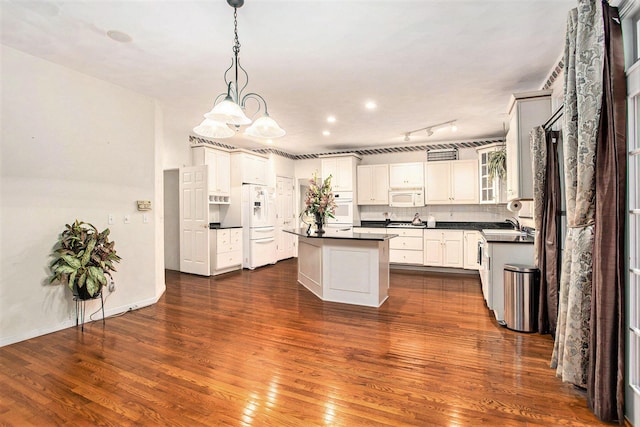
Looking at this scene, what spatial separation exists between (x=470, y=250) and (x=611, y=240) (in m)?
4.45

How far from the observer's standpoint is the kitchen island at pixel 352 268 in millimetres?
3955

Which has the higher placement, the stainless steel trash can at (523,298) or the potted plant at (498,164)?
the potted plant at (498,164)

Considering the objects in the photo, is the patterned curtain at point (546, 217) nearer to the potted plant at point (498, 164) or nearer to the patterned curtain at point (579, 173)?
the patterned curtain at point (579, 173)

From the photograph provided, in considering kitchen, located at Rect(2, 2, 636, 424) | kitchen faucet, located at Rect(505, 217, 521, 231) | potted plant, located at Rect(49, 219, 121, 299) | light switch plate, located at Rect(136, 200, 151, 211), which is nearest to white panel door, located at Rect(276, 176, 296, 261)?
kitchen, located at Rect(2, 2, 636, 424)

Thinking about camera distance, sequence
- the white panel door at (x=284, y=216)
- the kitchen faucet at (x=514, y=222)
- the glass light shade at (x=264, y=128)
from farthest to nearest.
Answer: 1. the white panel door at (x=284, y=216)
2. the kitchen faucet at (x=514, y=222)
3. the glass light shade at (x=264, y=128)

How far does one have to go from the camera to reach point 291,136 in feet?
20.5

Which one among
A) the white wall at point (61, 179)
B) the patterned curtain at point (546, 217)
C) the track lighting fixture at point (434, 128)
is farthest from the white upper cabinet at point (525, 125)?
the white wall at point (61, 179)

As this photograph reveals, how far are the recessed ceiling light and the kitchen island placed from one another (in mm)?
2900

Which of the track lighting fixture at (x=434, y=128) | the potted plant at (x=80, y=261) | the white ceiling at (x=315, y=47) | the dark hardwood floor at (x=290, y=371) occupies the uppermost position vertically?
the white ceiling at (x=315, y=47)

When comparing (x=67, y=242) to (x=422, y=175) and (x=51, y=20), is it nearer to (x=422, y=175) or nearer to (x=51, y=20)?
(x=51, y=20)

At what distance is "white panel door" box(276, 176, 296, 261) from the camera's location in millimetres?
7738

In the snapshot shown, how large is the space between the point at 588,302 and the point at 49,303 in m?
4.74

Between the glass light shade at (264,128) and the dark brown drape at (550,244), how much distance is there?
2.65 meters

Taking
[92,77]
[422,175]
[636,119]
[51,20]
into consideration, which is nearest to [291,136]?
[422,175]
